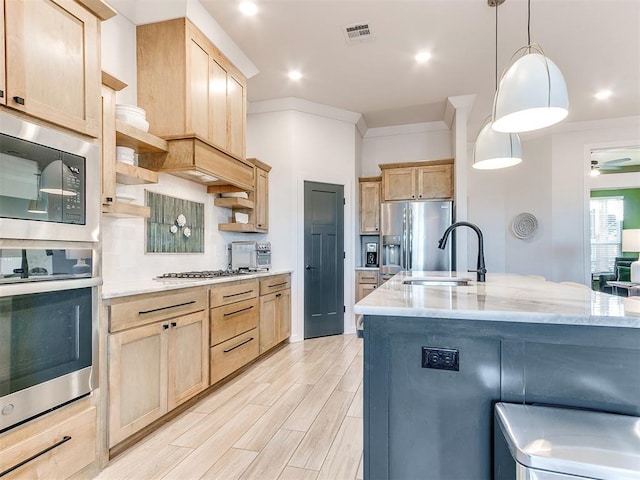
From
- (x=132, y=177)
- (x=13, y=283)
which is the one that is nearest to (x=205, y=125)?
(x=132, y=177)

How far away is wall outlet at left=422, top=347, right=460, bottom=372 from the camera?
1.24 meters

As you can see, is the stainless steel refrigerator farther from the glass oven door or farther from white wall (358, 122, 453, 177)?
the glass oven door

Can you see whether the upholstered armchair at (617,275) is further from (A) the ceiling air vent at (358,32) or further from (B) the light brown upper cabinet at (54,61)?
(B) the light brown upper cabinet at (54,61)

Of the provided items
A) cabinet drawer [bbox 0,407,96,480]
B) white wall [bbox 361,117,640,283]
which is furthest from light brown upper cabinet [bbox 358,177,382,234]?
cabinet drawer [bbox 0,407,96,480]

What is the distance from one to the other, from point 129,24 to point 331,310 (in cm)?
370

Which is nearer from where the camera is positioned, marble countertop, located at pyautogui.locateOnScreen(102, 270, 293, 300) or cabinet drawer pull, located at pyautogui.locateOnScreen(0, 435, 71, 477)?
cabinet drawer pull, located at pyautogui.locateOnScreen(0, 435, 71, 477)

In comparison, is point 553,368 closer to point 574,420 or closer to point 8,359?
point 574,420

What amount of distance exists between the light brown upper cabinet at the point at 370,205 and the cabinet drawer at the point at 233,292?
2.36 m

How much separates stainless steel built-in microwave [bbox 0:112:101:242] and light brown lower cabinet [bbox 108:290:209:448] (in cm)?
52

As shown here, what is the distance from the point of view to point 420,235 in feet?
15.5

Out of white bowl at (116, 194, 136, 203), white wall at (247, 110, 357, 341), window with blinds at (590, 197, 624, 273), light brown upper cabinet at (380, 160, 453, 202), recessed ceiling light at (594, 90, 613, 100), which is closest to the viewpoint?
white bowl at (116, 194, 136, 203)

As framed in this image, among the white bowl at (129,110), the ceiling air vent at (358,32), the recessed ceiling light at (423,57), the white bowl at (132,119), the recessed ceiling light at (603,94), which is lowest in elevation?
the white bowl at (132,119)

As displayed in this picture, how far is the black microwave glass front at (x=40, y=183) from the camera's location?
135cm

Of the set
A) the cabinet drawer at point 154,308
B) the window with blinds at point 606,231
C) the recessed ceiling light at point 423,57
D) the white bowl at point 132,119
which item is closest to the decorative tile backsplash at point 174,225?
the white bowl at point 132,119
